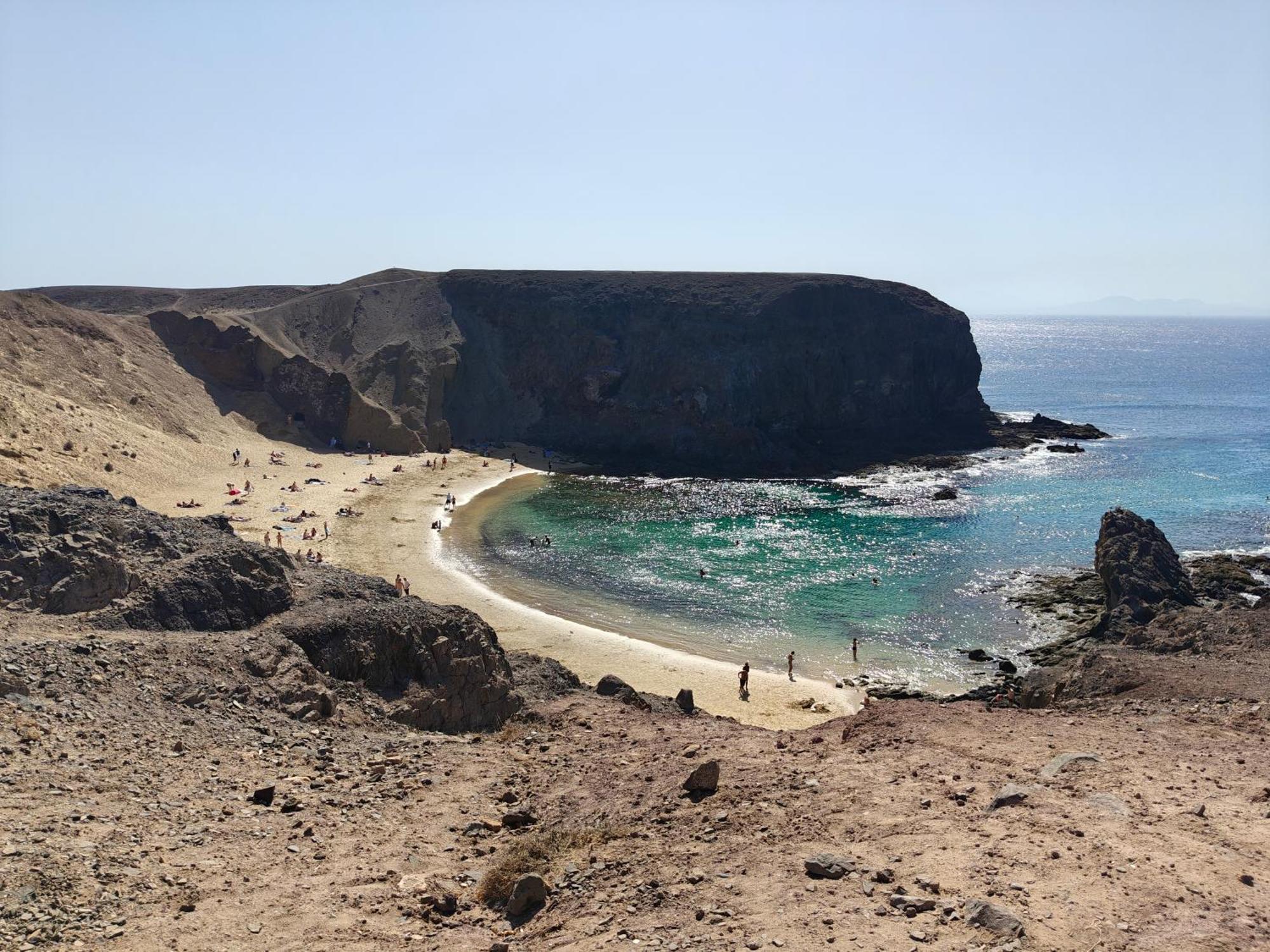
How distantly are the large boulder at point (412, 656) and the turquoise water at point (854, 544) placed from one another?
51.5 ft

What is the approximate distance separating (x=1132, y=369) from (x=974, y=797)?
16990 centimetres

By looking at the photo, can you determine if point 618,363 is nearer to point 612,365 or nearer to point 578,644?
point 612,365

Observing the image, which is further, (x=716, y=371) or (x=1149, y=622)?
(x=716, y=371)

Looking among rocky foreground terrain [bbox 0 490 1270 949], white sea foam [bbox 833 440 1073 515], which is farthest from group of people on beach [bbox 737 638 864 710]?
white sea foam [bbox 833 440 1073 515]

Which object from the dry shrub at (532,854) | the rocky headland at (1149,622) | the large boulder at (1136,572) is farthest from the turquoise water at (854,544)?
the dry shrub at (532,854)

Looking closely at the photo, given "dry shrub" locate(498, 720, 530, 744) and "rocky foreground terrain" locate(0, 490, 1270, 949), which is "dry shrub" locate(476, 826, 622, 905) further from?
"dry shrub" locate(498, 720, 530, 744)

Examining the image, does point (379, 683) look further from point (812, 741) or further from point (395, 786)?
point (812, 741)

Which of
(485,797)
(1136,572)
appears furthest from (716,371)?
(485,797)

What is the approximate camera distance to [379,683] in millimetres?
17844

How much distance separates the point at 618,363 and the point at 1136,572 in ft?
154

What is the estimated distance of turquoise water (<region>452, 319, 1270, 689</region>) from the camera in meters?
35.4

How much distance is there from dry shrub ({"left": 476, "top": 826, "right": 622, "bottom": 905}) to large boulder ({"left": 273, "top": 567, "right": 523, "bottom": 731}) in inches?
234

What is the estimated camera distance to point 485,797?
45.4 feet

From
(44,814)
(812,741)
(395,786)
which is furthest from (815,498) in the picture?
(44,814)
